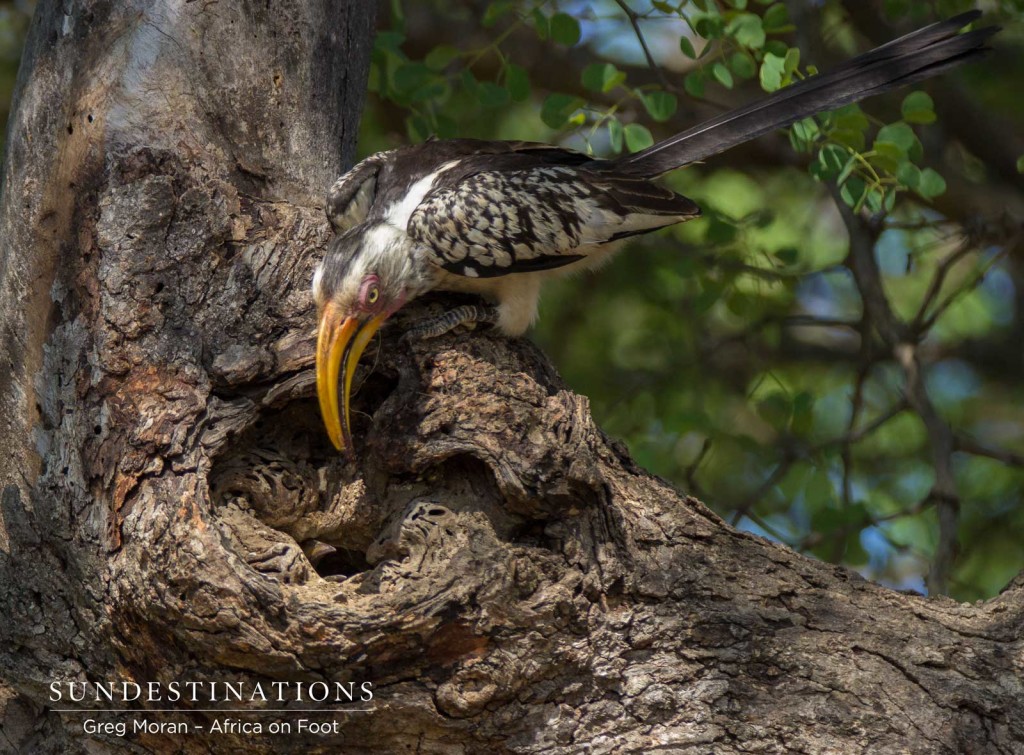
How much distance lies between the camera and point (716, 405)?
20.0 ft

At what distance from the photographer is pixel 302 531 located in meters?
2.95

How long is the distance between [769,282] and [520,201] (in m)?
1.93

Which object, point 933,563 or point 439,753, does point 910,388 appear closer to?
point 933,563

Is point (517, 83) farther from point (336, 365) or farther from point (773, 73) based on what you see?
point (336, 365)

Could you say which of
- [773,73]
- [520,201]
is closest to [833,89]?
[773,73]

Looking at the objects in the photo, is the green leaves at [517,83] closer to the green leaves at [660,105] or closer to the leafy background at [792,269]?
the leafy background at [792,269]

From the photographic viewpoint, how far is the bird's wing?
353 cm

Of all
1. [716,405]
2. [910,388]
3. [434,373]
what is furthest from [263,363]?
[716,405]

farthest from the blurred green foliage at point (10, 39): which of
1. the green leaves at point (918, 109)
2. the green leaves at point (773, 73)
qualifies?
the green leaves at point (918, 109)

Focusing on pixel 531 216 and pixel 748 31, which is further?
pixel 748 31

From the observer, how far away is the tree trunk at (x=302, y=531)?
2.60 metres

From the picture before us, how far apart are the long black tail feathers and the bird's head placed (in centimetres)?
93

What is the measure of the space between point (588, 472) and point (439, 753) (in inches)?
30.2

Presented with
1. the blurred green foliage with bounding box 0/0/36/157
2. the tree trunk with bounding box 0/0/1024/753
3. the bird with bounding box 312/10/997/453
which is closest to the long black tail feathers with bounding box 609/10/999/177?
the bird with bounding box 312/10/997/453
